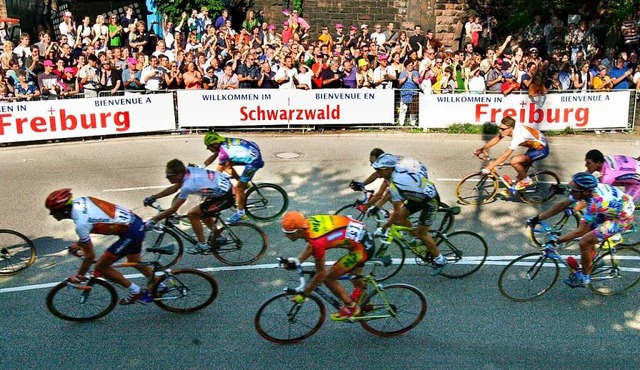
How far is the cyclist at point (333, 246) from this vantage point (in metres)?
7.17

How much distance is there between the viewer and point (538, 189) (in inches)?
513

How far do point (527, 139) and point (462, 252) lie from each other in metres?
3.39

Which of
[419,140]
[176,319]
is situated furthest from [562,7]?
[176,319]

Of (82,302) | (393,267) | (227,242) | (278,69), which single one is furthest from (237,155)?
(278,69)

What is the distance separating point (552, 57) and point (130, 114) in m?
11.9

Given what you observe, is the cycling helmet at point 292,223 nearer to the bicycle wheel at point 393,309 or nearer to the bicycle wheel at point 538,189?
the bicycle wheel at point 393,309

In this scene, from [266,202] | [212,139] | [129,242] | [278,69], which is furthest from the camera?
[278,69]

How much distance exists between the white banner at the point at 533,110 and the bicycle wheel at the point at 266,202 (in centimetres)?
798

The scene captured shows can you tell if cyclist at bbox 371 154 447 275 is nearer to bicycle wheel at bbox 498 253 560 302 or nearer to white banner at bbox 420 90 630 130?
bicycle wheel at bbox 498 253 560 302

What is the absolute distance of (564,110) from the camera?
1872 cm

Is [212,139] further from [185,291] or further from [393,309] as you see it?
[393,309]

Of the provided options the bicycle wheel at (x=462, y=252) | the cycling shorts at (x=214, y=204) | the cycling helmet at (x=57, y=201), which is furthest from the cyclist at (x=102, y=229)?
the bicycle wheel at (x=462, y=252)

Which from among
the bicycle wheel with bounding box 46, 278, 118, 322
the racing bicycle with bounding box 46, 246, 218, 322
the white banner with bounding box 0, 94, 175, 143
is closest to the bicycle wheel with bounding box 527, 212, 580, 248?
the racing bicycle with bounding box 46, 246, 218, 322

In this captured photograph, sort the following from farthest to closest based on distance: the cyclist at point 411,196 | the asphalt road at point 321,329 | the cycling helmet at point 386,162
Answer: the cycling helmet at point 386,162 → the cyclist at point 411,196 → the asphalt road at point 321,329
